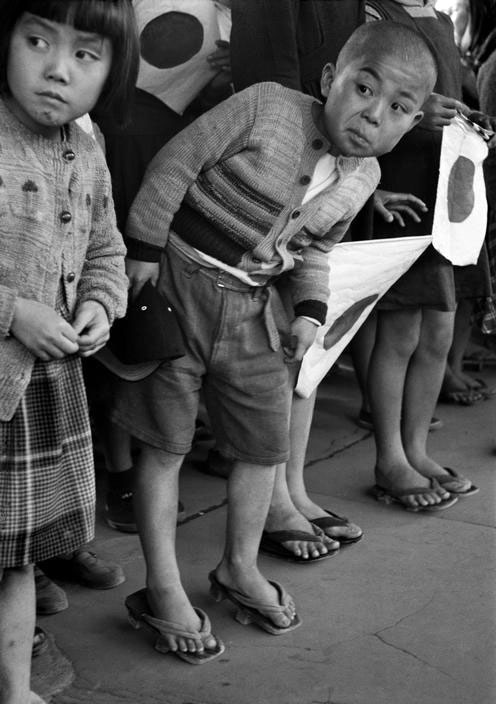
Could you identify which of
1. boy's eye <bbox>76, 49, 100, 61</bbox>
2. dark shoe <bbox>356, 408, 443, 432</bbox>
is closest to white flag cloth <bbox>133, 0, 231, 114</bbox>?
boy's eye <bbox>76, 49, 100, 61</bbox>

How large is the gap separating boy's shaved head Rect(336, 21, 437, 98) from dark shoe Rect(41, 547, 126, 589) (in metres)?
1.37

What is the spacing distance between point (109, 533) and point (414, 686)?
3.66 feet

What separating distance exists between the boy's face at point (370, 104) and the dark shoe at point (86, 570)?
1.19 m

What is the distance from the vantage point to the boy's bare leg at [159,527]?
222cm

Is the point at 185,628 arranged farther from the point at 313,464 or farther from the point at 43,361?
the point at 313,464

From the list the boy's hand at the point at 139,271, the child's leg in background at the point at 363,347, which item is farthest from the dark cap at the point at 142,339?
the child's leg in background at the point at 363,347

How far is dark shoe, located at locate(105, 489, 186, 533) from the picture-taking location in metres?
2.91

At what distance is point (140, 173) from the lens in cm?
274

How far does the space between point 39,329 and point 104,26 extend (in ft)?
1.74

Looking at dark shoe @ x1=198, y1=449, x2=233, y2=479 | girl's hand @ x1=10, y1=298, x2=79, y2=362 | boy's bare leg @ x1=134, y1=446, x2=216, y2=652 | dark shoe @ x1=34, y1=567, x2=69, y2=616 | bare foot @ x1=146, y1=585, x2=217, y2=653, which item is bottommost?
dark shoe @ x1=198, y1=449, x2=233, y2=479

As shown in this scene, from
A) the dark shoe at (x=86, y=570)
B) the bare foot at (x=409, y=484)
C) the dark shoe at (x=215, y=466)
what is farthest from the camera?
the dark shoe at (x=215, y=466)

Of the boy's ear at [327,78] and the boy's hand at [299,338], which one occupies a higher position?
the boy's ear at [327,78]

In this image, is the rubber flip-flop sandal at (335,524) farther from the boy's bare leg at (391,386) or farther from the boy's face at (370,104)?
the boy's face at (370,104)

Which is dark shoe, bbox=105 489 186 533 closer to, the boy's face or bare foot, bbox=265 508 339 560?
bare foot, bbox=265 508 339 560
